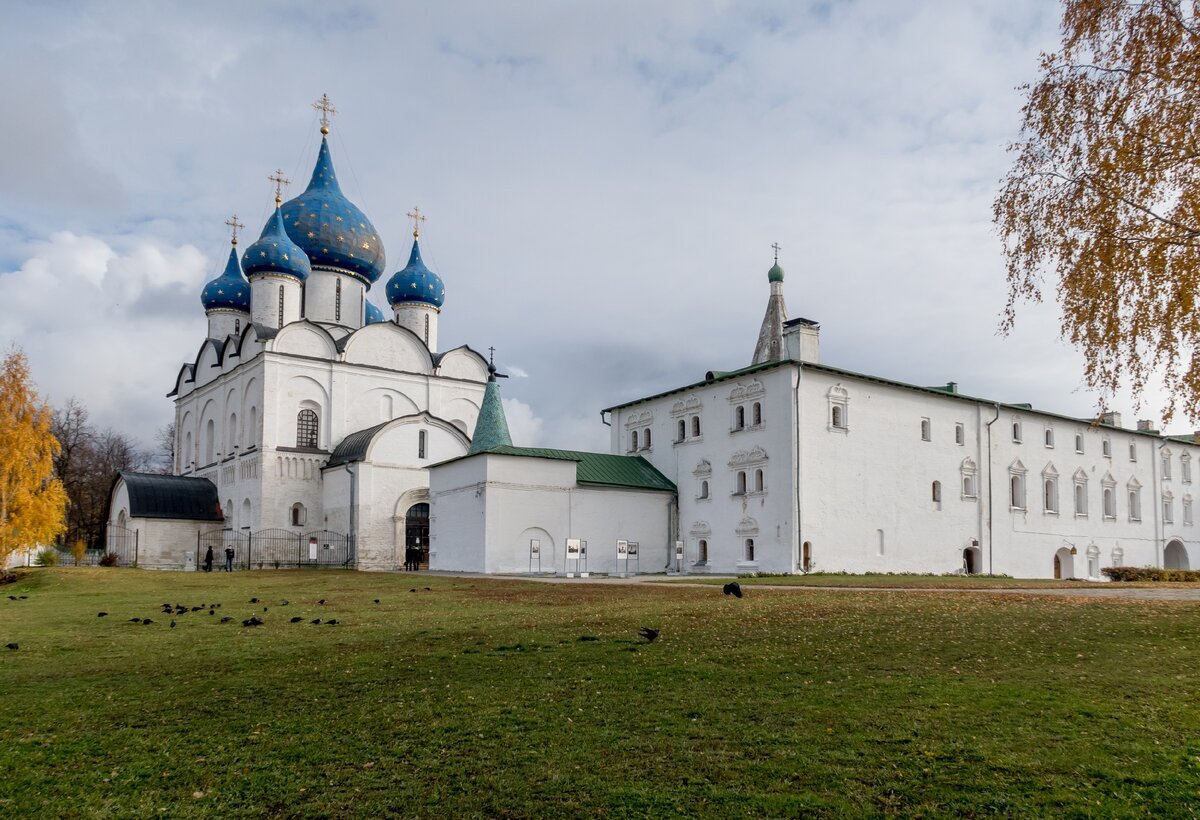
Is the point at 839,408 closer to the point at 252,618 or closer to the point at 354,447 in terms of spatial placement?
the point at 354,447

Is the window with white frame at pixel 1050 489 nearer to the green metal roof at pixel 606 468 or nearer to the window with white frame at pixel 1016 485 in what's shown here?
the window with white frame at pixel 1016 485

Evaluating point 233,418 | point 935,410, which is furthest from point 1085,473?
point 233,418

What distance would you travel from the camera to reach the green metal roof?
32131mm

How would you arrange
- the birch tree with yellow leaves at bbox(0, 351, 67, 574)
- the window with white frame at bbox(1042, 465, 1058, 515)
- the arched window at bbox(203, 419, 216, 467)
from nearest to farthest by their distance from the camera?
the birch tree with yellow leaves at bbox(0, 351, 67, 574) < the window with white frame at bbox(1042, 465, 1058, 515) < the arched window at bbox(203, 419, 216, 467)

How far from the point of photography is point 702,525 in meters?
33.8

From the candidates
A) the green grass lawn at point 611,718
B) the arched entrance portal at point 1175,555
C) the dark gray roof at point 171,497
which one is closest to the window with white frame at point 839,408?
the green grass lawn at point 611,718

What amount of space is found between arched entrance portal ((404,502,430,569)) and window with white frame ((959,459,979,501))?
22611 millimetres

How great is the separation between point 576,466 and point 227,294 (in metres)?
26.4

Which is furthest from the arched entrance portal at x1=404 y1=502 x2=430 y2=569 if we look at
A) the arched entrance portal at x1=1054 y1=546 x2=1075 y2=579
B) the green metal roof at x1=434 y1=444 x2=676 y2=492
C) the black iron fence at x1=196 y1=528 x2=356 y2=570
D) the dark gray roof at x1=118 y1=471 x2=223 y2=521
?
the arched entrance portal at x1=1054 y1=546 x2=1075 y2=579

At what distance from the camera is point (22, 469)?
2478 cm

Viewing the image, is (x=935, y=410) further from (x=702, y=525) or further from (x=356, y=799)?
(x=356, y=799)

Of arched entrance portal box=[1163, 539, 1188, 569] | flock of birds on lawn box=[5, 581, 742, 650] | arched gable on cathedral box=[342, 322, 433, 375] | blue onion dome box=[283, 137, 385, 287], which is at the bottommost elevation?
arched entrance portal box=[1163, 539, 1188, 569]

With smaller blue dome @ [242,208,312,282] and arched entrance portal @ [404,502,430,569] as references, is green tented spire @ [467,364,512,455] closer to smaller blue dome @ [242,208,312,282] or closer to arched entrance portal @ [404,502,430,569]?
arched entrance portal @ [404,502,430,569]

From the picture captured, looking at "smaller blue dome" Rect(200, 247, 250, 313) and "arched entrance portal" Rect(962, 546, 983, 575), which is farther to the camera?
"smaller blue dome" Rect(200, 247, 250, 313)
